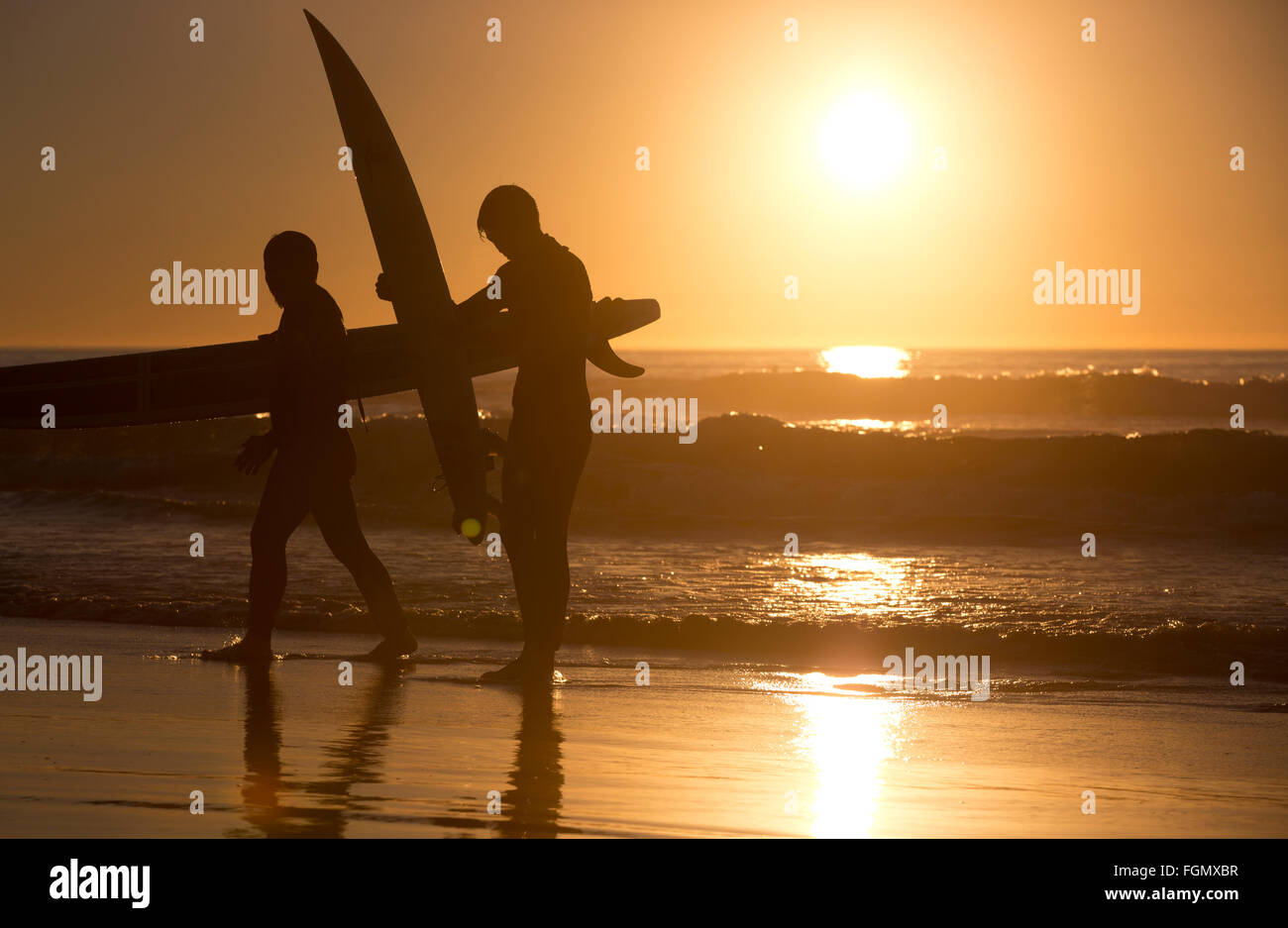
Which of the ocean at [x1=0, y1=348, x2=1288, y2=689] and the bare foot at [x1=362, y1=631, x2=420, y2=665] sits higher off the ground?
the ocean at [x1=0, y1=348, x2=1288, y2=689]

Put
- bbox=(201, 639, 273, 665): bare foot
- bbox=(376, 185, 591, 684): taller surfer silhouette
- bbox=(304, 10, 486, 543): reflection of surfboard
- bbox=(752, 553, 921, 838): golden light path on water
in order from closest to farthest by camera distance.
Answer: bbox=(752, 553, 921, 838): golden light path on water < bbox=(376, 185, 591, 684): taller surfer silhouette < bbox=(304, 10, 486, 543): reflection of surfboard < bbox=(201, 639, 273, 665): bare foot

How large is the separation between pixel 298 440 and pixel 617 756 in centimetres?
220

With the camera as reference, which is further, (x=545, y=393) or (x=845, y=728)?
(x=545, y=393)

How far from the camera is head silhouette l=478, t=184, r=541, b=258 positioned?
509 centimetres

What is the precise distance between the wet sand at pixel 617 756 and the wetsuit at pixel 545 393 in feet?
2.37

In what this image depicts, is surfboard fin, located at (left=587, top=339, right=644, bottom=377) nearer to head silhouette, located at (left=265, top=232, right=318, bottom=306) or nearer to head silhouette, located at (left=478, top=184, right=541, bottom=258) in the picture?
head silhouette, located at (left=478, top=184, right=541, bottom=258)

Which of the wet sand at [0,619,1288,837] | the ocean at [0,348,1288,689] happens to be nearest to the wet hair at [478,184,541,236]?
the wet sand at [0,619,1288,837]

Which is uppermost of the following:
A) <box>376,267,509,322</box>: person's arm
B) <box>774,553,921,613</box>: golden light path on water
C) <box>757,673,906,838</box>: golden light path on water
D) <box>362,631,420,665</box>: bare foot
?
<box>376,267,509,322</box>: person's arm

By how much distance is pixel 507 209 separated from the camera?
509 cm

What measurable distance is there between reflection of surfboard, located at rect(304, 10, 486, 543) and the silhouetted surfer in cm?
35

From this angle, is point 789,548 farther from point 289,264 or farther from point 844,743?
point 844,743

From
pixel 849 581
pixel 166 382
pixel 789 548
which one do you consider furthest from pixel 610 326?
pixel 789 548

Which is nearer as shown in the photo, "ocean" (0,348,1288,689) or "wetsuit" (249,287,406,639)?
A: "wetsuit" (249,287,406,639)
